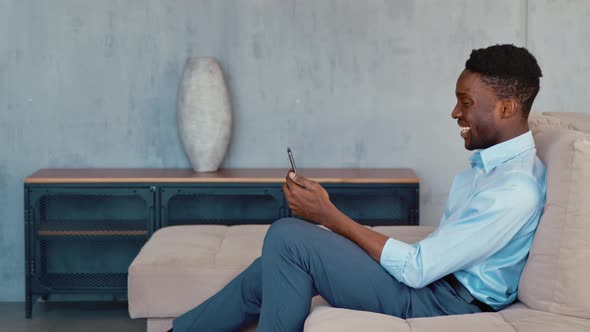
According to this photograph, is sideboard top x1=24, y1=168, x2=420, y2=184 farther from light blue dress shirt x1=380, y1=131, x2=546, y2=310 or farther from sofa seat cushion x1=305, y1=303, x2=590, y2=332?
sofa seat cushion x1=305, y1=303, x2=590, y2=332

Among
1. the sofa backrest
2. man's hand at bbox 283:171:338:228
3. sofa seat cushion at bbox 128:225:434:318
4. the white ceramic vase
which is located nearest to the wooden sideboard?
the white ceramic vase

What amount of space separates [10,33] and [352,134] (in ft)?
6.09

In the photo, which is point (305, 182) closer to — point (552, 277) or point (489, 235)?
point (489, 235)

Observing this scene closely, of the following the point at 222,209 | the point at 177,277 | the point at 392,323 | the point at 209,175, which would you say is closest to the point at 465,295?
the point at 392,323

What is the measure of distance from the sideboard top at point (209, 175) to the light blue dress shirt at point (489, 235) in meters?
1.68

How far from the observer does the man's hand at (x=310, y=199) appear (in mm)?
2551

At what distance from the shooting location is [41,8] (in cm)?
446

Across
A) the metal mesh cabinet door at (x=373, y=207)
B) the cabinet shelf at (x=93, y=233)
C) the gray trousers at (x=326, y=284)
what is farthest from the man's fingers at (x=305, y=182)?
the cabinet shelf at (x=93, y=233)

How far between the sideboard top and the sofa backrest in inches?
70.3

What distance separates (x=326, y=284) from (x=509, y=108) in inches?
28.9

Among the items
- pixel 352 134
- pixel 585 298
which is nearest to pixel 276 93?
pixel 352 134

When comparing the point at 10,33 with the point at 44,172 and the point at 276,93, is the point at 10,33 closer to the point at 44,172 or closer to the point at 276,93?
the point at 44,172

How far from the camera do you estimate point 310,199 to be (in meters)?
2.57

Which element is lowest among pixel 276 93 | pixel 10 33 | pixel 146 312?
pixel 146 312
